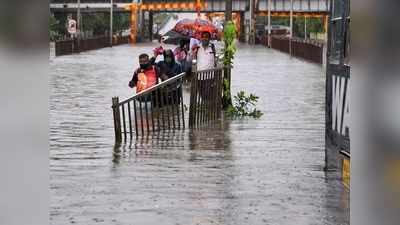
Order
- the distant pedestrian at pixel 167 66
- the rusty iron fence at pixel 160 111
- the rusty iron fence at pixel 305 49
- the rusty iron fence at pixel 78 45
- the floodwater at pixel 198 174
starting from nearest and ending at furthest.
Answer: the floodwater at pixel 198 174
the rusty iron fence at pixel 160 111
the distant pedestrian at pixel 167 66
the rusty iron fence at pixel 305 49
the rusty iron fence at pixel 78 45

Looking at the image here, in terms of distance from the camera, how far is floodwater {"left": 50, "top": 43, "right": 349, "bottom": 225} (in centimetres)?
776

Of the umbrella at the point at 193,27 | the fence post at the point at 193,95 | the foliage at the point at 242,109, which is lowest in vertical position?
the foliage at the point at 242,109

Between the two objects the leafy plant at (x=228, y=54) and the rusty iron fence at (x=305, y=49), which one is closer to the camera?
the leafy plant at (x=228, y=54)

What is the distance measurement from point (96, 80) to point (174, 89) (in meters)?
14.1

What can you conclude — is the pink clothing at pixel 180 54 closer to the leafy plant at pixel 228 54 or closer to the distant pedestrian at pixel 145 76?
the distant pedestrian at pixel 145 76

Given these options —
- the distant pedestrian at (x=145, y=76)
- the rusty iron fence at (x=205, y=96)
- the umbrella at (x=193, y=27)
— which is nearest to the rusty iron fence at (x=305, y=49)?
the umbrella at (x=193, y=27)

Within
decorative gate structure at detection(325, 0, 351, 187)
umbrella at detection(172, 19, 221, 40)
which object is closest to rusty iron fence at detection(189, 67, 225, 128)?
decorative gate structure at detection(325, 0, 351, 187)

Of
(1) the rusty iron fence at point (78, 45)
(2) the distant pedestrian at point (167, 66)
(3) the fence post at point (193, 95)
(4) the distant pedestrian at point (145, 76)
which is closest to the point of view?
(3) the fence post at point (193, 95)

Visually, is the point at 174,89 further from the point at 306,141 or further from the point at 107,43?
the point at 107,43

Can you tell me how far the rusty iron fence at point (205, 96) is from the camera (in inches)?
607

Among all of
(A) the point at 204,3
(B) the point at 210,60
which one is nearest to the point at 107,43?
(A) the point at 204,3

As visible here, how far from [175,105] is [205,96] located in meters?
0.59
